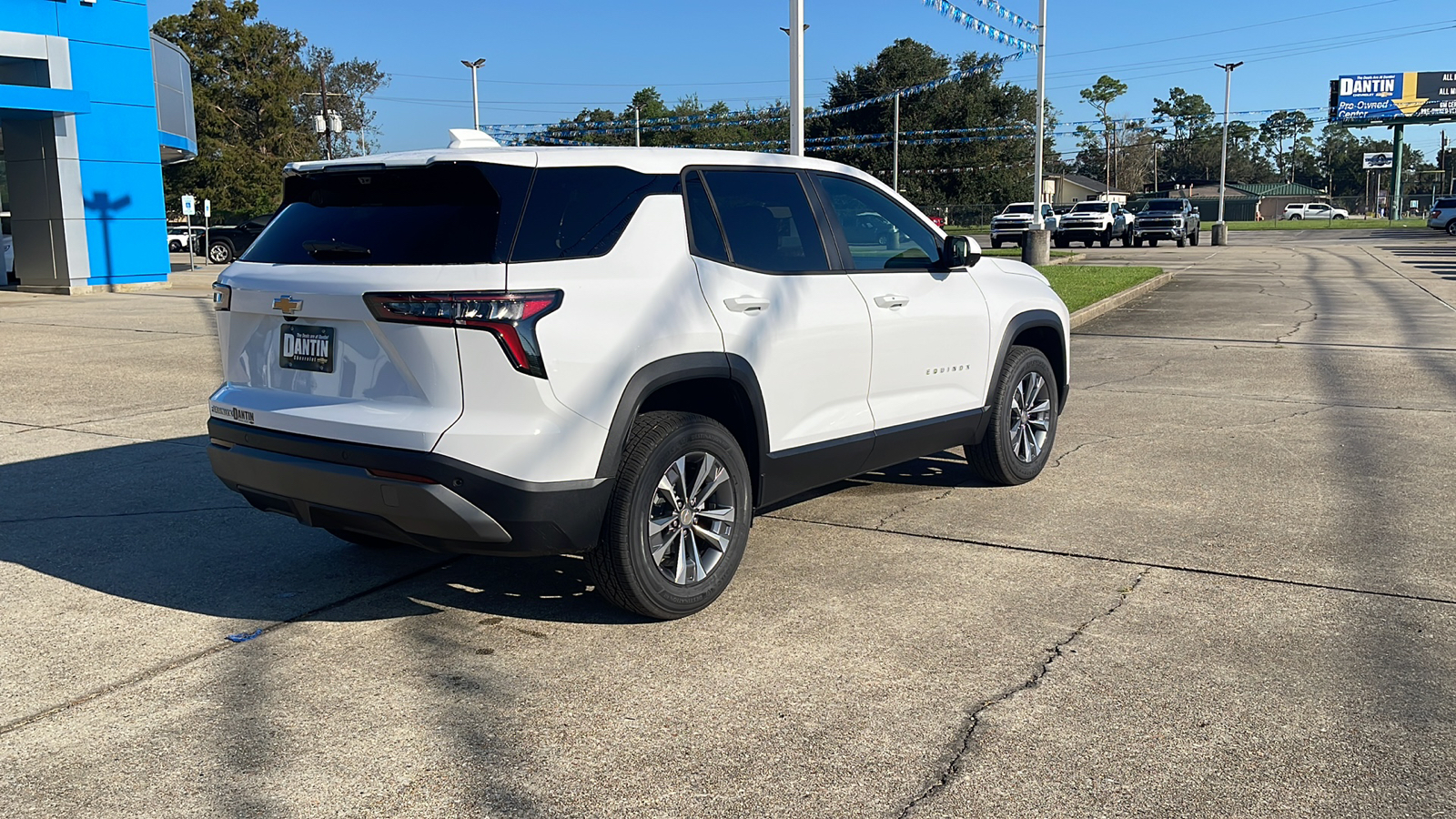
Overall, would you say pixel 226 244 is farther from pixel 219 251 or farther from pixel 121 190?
pixel 121 190

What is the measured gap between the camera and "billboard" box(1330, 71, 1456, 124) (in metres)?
79.9

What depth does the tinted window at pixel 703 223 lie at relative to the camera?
4.80m

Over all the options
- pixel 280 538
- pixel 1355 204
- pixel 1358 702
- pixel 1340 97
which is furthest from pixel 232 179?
pixel 1355 204

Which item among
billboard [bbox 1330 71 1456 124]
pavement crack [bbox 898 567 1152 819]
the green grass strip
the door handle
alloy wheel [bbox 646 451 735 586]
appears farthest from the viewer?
billboard [bbox 1330 71 1456 124]

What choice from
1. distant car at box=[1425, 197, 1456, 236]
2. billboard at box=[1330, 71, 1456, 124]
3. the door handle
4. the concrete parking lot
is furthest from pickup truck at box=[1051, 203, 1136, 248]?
billboard at box=[1330, 71, 1456, 124]

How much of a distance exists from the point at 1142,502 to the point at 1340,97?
86836 mm

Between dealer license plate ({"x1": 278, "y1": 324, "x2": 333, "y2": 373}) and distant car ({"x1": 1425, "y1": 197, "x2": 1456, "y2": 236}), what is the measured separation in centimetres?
5711

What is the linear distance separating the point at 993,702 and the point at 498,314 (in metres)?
2.03

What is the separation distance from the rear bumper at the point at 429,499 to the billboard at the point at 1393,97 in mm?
89204

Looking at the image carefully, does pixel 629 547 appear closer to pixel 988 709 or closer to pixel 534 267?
pixel 534 267

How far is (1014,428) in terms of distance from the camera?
682 cm

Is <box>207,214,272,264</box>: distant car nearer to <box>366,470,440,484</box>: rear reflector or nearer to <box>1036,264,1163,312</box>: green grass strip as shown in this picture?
A: <box>1036,264,1163,312</box>: green grass strip

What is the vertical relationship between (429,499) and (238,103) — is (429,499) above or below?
below

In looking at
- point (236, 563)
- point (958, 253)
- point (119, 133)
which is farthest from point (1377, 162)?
point (236, 563)
